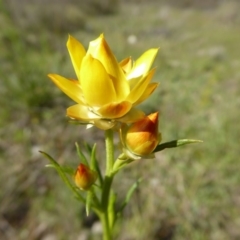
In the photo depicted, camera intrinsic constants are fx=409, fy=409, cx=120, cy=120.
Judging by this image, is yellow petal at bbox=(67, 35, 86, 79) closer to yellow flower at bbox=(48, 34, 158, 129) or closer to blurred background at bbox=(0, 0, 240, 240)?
yellow flower at bbox=(48, 34, 158, 129)

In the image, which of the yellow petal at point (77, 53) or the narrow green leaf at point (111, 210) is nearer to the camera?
the yellow petal at point (77, 53)

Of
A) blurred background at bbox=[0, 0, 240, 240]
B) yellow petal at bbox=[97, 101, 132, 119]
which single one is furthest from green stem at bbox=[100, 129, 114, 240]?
blurred background at bbox=[0, 0, 240, 240]

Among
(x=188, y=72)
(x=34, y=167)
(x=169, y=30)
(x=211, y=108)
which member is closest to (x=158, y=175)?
(x=34, y=167)

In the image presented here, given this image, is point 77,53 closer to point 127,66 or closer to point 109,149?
→ point 127,66

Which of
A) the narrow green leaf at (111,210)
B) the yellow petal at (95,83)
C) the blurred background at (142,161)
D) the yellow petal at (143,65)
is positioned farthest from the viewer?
the blurred background at (142,161)

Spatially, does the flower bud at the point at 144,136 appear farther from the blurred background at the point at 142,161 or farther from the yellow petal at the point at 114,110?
the blurred background at the point at 142,161

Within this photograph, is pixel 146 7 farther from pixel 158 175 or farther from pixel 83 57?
pixel 83 57

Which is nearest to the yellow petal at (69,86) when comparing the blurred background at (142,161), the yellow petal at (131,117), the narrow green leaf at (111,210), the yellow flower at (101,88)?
the yellow flower at (101,88)
